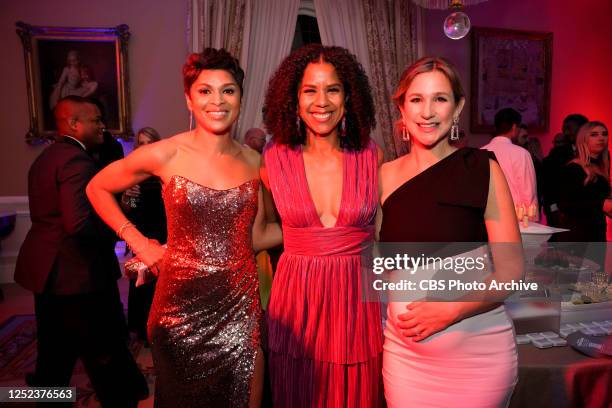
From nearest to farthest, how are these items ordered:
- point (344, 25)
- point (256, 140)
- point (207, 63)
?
point (207, 63)
point (256, 140)
point (344, 25)

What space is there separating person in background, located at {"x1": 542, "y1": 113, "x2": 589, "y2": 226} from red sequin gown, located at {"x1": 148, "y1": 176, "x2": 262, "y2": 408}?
3694 millimetres

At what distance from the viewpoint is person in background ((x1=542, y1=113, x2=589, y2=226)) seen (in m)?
4.60

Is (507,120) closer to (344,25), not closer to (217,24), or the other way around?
(344,25)

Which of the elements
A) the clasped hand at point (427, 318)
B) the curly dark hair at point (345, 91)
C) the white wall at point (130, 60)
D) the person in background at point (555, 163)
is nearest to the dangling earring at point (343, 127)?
the curly dark hair at point (345, 91)

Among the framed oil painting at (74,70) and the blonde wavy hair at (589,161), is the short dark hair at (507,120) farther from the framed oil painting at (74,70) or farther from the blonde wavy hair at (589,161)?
the framed oil painting at (74,70)

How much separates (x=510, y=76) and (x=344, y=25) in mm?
2786

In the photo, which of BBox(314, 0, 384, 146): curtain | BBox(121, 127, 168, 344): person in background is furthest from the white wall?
BBox(121, 127, 168, 344): person in background

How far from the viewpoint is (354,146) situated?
6.23 feet

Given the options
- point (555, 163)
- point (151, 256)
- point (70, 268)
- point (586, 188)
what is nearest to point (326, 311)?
point (151, 256)

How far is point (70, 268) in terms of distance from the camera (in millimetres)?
2518

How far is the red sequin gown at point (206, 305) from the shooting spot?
1873mm

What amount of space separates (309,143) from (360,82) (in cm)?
34

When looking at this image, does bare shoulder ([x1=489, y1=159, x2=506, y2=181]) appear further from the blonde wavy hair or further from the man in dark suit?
the blonde wavy hair

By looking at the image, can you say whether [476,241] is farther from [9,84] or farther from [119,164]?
[9,84]
